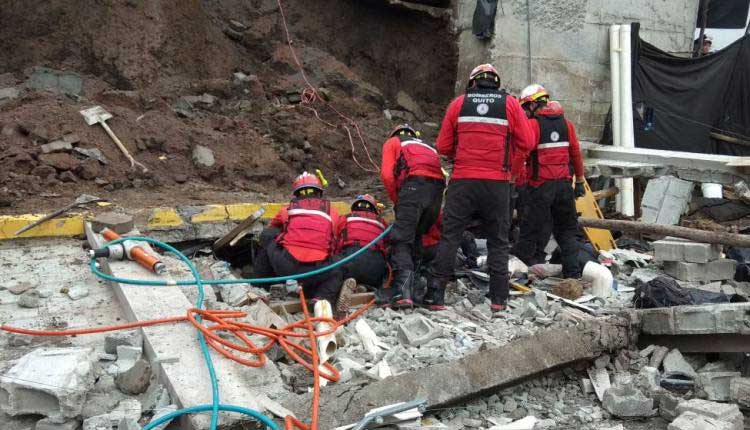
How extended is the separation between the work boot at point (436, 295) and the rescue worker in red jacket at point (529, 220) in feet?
5.83

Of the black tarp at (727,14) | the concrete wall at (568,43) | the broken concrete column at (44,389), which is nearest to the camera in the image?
the broken concrete column at (44,389)

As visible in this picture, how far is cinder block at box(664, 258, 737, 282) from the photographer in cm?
614

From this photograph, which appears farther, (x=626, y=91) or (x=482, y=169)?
(x=626, y=91)

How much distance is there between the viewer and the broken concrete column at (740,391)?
159 inches

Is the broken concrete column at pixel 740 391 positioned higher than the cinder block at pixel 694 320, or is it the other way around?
the cinder block at pixel 694 320

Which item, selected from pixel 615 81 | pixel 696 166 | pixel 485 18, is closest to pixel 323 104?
pixel 485 18

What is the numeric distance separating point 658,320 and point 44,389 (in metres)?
4.10

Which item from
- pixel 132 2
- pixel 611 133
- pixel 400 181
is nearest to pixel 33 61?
pixel 132 2

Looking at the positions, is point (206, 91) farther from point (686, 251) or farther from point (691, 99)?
point (691, 99)

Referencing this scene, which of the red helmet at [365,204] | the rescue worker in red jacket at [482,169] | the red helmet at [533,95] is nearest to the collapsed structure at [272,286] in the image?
the rescue worker in red jacket at [482,169]

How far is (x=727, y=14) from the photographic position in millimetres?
13844

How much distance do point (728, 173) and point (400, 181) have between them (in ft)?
20.5

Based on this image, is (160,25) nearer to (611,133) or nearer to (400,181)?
(400,181)

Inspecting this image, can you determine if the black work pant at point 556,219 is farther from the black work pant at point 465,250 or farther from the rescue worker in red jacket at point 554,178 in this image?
the black work pant at point 465,250
